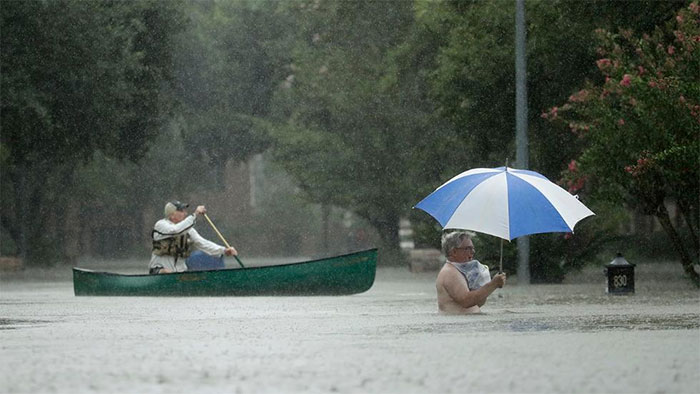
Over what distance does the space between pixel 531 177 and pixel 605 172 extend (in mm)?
11685

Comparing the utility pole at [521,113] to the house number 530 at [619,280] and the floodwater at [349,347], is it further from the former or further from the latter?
the floodwater at [349,347]

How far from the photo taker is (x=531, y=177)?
811 inches

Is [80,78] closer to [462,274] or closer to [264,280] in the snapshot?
[264,280]

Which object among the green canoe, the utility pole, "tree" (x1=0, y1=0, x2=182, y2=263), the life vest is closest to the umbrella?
the green canoe

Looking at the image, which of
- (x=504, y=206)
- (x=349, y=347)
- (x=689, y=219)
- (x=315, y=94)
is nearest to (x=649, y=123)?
(x=689, y=219)

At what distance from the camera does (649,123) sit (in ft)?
101

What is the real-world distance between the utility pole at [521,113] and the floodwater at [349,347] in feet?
30.5

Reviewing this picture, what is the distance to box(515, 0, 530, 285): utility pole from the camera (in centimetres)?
3600

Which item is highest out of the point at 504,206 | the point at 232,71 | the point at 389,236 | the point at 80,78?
the point at 232,71

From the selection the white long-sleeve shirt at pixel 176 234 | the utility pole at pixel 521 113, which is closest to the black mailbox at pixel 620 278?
the utility pole at pixel 521 113

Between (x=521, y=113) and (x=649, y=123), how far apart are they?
6.00 m

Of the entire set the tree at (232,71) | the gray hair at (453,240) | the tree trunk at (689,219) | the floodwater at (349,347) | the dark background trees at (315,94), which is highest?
the tree at (232,71)

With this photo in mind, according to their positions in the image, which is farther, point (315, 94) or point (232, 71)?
point (232, 71)

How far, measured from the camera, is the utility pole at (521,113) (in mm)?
36000
